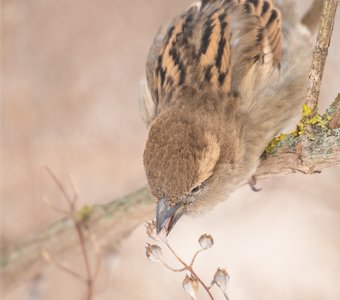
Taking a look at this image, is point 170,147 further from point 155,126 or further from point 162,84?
point 162,84

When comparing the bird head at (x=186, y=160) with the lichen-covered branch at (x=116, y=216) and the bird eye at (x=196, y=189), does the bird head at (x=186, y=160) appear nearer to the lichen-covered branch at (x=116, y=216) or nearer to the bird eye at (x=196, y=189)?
the bird eye at (x=196, y=189)

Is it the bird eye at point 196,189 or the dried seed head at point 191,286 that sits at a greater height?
the dried seed head at point 191,286

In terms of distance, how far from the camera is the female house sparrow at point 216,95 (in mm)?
2824

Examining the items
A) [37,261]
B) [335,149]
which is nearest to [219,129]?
[335,149]

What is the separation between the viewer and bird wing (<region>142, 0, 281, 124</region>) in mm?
3172

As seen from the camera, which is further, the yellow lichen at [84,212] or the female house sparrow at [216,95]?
the yellow lichen at [84,212]

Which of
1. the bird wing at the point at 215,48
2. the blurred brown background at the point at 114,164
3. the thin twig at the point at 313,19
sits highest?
the bird wing at the point at 215,48

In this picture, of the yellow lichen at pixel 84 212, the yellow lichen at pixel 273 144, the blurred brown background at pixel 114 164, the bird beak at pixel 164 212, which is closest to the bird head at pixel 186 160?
the bird beak at pixel 164 212

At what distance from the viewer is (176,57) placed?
3.27 metres

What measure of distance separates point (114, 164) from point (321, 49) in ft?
7.95

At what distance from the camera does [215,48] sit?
319 cm

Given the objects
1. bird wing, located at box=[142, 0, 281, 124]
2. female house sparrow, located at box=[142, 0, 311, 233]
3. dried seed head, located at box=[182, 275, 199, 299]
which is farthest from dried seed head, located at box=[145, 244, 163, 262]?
bird wing, located at box=[142, 0, 281, 124]

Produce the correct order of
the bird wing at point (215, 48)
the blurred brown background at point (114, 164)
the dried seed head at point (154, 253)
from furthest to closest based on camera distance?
the blurred brown background at point (114, 164) → the bird wing at point (215, 48) → the dried seed head at point (154, 253)

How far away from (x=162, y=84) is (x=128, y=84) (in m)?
1.81
